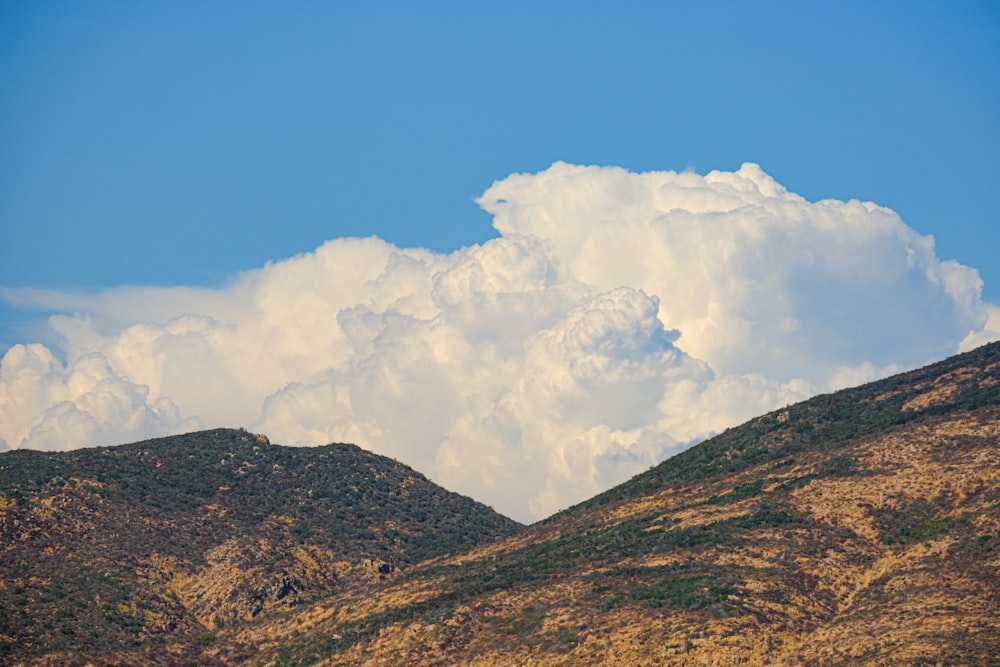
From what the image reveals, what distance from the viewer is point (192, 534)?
11319cm

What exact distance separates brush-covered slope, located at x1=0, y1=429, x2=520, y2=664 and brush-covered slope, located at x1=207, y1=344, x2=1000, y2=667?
20.6 ft

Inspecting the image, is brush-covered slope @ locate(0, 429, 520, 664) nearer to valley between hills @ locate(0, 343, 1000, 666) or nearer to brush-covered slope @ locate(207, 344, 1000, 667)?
valley between hills @ locate(0, 343, 1000, 666)

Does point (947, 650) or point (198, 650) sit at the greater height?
point (198, 650)

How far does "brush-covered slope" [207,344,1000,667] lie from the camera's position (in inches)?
2773

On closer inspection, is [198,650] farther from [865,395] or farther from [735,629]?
[865,395]

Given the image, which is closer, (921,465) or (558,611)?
(558,611)

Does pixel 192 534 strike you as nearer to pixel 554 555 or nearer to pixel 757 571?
pixel 554 555

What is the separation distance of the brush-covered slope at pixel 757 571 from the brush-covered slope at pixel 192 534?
6.27 metres

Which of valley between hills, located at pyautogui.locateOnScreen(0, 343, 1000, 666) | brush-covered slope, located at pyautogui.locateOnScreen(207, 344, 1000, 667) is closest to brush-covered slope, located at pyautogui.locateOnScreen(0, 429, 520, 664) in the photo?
valley between hills, located at pyautogui.locateOnScreen(0, 343, 1000, 666)

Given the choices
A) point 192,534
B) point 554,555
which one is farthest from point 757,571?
point 192,534

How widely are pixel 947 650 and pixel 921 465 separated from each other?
2898 centimetres

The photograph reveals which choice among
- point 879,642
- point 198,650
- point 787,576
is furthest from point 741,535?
point 198,650

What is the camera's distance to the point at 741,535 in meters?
87.5

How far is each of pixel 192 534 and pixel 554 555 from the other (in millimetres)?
38768
